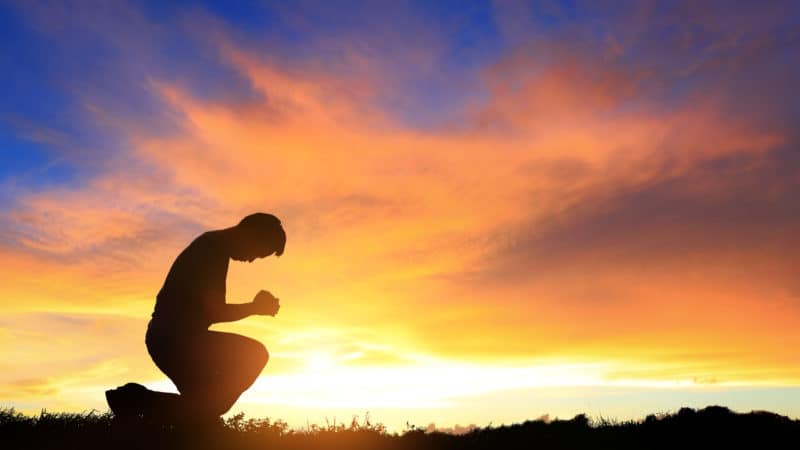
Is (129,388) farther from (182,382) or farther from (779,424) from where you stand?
(779,424)

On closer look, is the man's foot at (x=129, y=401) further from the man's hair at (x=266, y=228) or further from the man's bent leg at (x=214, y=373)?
the man's hair at (x=266, y=228)

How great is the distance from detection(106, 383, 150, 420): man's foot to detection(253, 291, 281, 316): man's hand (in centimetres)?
184

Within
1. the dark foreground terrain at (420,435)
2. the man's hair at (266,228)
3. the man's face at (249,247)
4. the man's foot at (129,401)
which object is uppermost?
the man's hair at (266,228)

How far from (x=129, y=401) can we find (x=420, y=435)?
13.5 ft

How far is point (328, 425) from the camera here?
10070 millimetres

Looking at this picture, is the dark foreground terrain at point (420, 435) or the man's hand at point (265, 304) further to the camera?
the man's hand at point (265, 304)

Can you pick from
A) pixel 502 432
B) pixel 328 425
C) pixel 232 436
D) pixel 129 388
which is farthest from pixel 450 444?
pixel 129 388

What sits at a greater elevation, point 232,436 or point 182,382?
point 182,382

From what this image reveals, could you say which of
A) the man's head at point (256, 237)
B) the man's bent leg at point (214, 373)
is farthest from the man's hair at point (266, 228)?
the man's bent leg at point (214, 373)

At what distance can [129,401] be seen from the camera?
8883mm

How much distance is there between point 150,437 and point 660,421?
7749 millimetres

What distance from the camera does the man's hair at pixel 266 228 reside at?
9164mm

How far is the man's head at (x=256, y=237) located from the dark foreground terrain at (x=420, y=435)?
7.86 feet

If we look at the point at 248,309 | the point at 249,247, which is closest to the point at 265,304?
the point at 248,309
